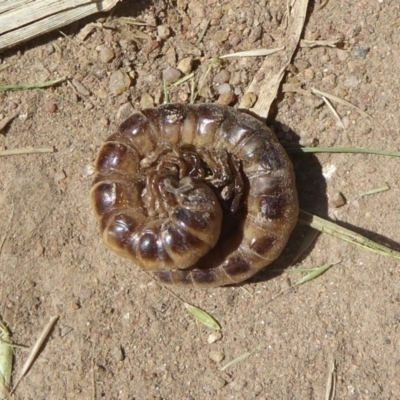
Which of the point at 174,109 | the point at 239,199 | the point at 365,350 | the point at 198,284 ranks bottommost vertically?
the point at 365,350

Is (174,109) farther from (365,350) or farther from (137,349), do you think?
(365,350)

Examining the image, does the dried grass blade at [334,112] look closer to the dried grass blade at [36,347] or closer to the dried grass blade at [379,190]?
the dried grass blade at [379,190]

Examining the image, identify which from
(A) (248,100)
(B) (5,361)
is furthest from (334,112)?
(B) (5,361)

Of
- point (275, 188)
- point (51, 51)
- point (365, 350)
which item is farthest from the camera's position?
point (51, 51)

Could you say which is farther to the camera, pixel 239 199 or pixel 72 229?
pixel 72 229

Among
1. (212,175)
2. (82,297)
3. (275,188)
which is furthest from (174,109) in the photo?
(82,297)

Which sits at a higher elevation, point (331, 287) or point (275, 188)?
point (275, 188)

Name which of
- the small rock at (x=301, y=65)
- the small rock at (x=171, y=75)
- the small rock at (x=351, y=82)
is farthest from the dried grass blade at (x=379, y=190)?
the small rock at (x=171, y=75)
